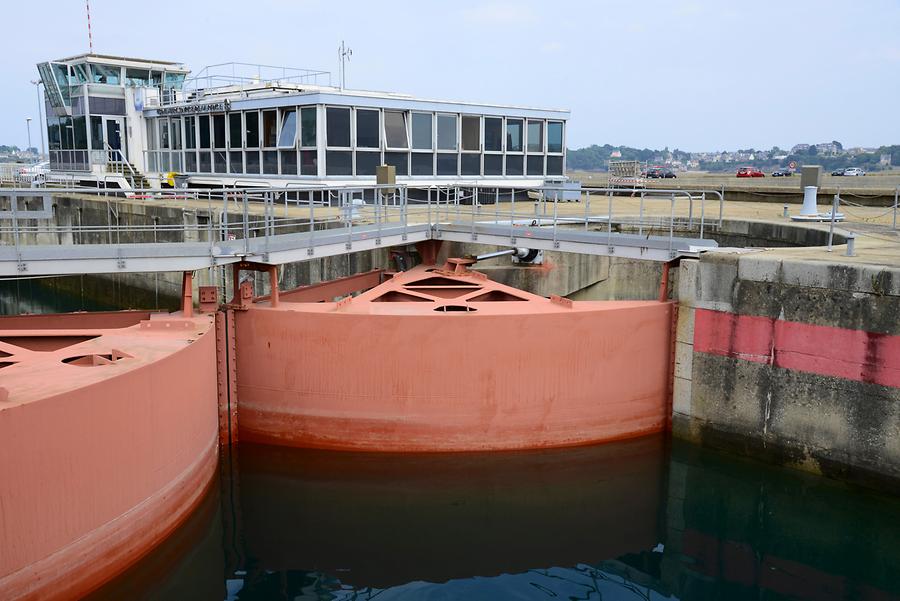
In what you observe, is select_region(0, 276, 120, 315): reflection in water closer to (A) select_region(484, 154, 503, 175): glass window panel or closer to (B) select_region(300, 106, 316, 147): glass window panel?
(B) select_region(300, 106, 316, 147): glass window panel

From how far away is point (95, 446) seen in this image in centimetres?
800

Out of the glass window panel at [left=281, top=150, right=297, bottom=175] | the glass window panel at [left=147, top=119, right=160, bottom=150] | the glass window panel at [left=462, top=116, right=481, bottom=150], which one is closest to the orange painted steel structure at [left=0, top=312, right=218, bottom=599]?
the glass window panel at [left=281, top=150, right=297, bottom=175]

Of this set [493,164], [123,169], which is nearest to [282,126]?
[493,164]

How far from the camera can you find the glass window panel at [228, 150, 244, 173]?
2127cm

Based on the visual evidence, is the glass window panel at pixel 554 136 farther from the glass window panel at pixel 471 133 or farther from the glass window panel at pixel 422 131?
the glass window panel at pixel 422 131

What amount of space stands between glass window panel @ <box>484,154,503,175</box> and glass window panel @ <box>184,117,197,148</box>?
28.3ft

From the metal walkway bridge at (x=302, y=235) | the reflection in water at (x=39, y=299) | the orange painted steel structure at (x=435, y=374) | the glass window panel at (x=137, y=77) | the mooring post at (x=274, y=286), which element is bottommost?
the reflection in water at (x=39, y=299)

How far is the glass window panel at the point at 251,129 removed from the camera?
67.7 ft

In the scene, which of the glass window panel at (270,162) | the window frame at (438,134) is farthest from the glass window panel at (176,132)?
the window frame at (438,134)

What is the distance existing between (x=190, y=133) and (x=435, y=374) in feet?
48.9

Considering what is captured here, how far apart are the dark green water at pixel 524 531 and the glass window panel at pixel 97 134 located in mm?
19280

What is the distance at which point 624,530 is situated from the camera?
10289 millimetres

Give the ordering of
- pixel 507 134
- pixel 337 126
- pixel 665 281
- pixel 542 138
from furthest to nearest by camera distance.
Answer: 1. pixel 542 138
2. pixel 507 134
3. pixel 337 126
4. pixel 665 281

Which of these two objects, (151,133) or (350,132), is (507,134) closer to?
(350,132)
